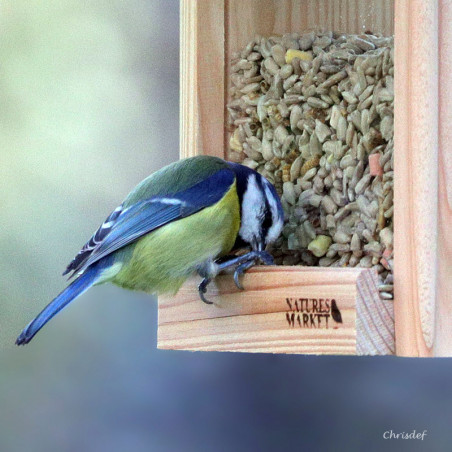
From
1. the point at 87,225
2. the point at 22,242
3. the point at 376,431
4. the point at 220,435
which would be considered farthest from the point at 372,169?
the point at 22,242

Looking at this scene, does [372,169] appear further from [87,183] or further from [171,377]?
[87,183]

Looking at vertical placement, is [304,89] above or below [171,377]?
above

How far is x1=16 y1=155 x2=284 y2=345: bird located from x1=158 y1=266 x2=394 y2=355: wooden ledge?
7cm

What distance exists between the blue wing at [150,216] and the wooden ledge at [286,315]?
7.5 inches

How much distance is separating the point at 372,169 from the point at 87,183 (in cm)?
233

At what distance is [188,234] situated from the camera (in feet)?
8.62

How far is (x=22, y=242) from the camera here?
4.59 metres

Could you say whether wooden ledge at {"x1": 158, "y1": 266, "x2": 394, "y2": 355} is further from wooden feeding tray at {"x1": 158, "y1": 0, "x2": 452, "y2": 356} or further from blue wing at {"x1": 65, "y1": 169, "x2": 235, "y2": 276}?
blue wing at {"x1": 65, "y1": 169, "x2": 235, "y2": 276}

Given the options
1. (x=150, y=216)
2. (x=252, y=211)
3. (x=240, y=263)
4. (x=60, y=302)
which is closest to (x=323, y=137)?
(x=252, y=211)

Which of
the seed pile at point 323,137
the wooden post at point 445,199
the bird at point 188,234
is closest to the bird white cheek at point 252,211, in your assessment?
the bird at point 188,234

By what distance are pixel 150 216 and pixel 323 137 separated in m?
0.50

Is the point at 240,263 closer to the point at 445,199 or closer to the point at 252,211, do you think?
the point at 252,211

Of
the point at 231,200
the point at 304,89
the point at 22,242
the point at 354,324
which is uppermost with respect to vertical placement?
the point at 304,89

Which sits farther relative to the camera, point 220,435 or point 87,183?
point 87,183
